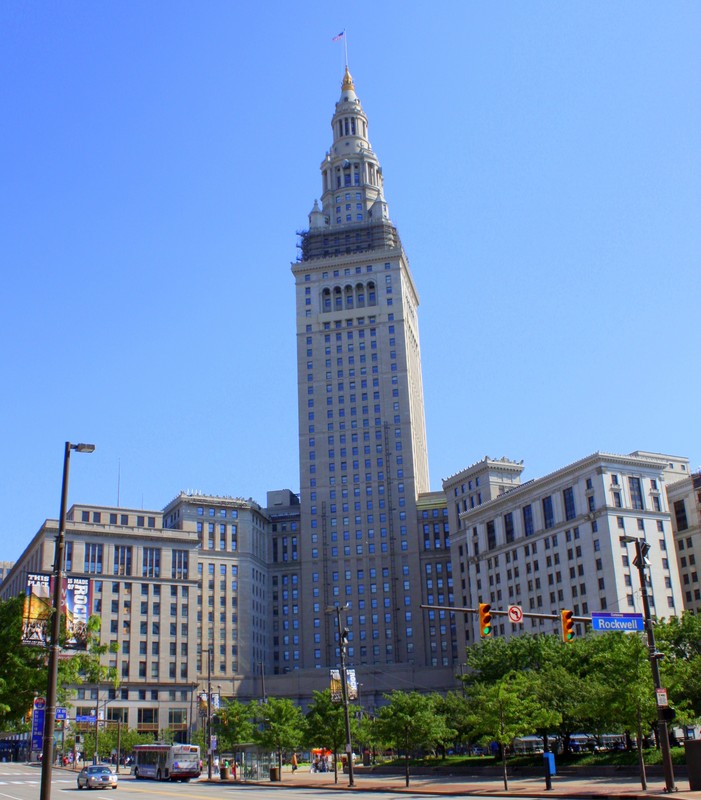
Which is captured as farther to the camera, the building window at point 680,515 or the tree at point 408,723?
the building window at point 680,515

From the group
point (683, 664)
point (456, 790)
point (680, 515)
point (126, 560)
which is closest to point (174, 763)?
point (456, 790)

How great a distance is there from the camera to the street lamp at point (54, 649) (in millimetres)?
25908

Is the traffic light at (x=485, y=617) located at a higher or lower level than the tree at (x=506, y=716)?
higher

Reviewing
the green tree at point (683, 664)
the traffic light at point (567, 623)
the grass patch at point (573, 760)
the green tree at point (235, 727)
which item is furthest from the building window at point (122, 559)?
the traffic light at point (567, 623)

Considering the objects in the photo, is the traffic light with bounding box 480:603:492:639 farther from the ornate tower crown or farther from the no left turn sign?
the ornate tower crown

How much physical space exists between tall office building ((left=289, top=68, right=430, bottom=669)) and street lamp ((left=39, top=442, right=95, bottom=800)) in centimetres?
13206

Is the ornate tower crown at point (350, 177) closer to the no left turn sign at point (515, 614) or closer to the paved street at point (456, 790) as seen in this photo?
the paved street at point (456, 790)

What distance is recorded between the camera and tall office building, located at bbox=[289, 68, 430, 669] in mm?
158750

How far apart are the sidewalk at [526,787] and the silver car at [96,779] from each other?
11.4 metres

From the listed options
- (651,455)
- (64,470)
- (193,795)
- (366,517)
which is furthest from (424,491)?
(64,470)

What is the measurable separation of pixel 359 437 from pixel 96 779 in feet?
348

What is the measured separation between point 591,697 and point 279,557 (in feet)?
412

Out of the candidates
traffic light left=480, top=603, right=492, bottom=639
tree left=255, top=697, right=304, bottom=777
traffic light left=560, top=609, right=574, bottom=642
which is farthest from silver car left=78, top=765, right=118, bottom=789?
traffic light left=560, top=609, right=574, bottom=642

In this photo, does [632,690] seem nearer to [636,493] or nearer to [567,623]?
[567,623]
